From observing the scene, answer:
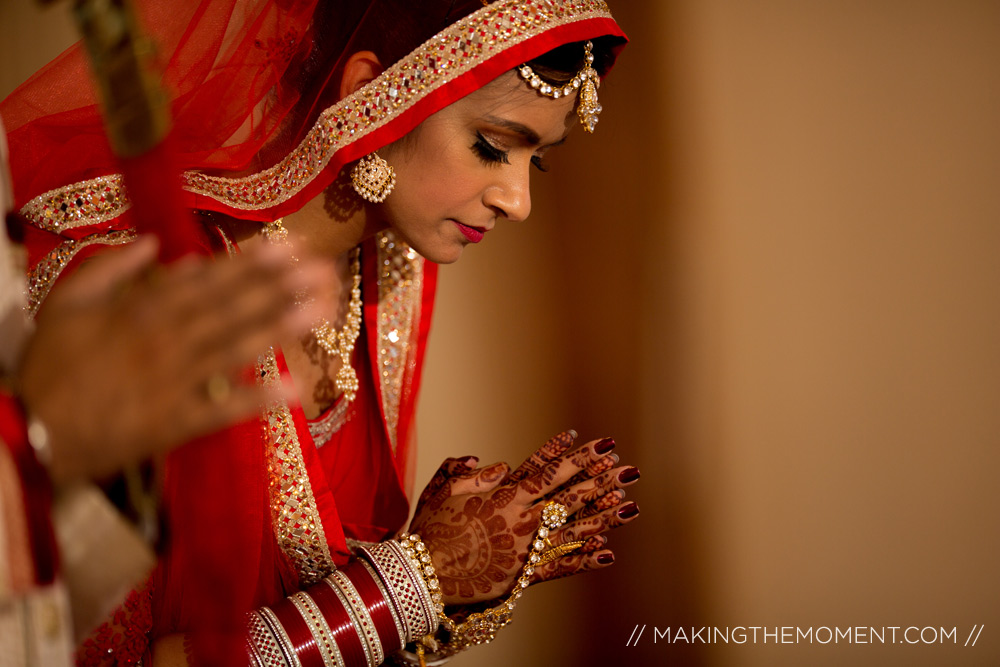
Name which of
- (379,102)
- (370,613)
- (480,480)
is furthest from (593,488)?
(379,102)

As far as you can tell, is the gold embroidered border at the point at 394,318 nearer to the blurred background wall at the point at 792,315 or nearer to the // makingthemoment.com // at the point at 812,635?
the blurred background wall at the point at 792,315

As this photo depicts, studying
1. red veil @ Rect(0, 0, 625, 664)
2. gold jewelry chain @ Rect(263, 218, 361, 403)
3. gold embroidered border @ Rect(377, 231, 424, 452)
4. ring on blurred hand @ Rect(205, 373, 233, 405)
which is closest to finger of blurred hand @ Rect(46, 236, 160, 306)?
ring on blurred hand @ Rect(205, 373, 233, 405)

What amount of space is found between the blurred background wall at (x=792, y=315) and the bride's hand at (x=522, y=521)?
1.41ft

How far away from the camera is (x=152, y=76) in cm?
41

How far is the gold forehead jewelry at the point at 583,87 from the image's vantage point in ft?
2.93

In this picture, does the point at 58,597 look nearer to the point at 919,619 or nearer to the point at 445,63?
the point at 445,63

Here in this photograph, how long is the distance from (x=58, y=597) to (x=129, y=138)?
26cm

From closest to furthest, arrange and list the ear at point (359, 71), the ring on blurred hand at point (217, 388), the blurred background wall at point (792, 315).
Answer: the ring on blurred hand at point (217, 388)
the ear at point (359, 71)
the blurred background wall at point (792, 315)

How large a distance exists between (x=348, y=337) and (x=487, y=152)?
0.43 m

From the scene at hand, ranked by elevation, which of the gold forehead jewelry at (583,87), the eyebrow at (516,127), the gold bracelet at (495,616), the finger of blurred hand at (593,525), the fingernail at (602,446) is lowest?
the gold bracelet at (495,616)

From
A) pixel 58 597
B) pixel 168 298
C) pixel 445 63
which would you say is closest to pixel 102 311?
pixel 168 298

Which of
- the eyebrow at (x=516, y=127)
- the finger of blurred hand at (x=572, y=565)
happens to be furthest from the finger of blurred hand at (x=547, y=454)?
the eyebrow at (x=516, y=127)

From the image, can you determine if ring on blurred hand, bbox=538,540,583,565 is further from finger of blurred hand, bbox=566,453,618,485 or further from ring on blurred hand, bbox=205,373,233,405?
ring on blurred hand, bbox=205,373,233,405

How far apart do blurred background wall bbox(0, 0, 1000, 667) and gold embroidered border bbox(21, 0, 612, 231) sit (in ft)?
1.34
